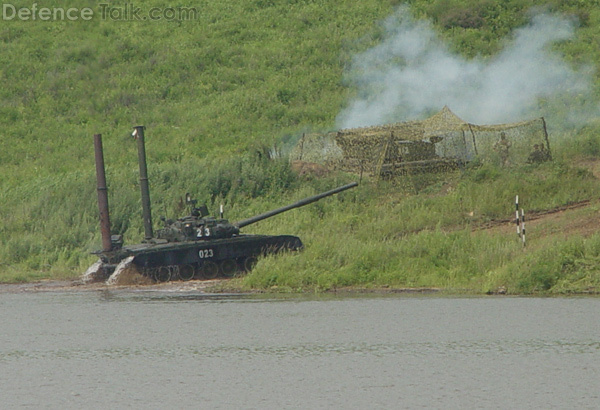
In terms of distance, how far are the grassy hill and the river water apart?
82.3 inches

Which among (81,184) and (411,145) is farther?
(81,184)

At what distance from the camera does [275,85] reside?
44.2 metres

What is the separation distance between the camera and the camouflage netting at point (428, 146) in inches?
1132

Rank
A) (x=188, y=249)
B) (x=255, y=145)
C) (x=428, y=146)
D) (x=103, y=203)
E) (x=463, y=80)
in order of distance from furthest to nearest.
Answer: (x=463, y=80) < (x=255, y=145) < (x=428, y=146) < (x=103, y=203) < (x=188, y=249)

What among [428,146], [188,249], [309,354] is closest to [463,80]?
[428,146]

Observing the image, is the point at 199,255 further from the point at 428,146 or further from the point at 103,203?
the point at 428,146

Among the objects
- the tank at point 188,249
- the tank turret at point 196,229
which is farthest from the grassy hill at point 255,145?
the tank turret at point 196,229

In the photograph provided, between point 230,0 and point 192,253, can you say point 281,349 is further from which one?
point 230,0

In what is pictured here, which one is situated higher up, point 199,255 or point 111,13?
point 111,13

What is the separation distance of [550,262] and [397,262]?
10.5 feet

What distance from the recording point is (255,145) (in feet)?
111

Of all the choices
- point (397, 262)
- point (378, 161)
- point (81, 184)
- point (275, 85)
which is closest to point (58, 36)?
point (275, 85)

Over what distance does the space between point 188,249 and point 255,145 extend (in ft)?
35.6

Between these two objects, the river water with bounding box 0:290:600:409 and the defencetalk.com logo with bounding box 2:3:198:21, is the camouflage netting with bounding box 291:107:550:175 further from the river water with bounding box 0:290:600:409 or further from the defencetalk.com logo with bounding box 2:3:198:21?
the defencetalk.com logo with bounding box 2:3:198:21
